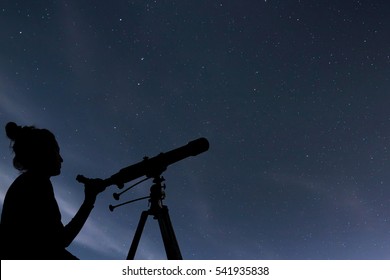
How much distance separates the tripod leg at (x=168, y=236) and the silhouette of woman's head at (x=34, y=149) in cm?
104

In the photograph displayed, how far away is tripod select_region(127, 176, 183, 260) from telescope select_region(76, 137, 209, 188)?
0.39 ft

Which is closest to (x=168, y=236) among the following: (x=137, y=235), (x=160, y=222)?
(x=160, y=222)

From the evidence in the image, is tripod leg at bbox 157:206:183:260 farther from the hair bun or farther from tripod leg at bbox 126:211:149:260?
the hair bun

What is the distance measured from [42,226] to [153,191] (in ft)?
3.92

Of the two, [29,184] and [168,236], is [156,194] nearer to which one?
[168,236]

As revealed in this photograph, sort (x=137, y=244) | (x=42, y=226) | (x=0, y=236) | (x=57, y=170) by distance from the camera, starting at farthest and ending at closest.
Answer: (x=137, y=244) < (x=57, y=170) < (x=42, y=226) < (x=0, y=236)

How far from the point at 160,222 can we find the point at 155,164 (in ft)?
1.89

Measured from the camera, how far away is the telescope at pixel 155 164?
10.3 feet

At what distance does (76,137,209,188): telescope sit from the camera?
124 inches

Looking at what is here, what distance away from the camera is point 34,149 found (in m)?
2.84

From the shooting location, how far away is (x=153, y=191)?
3.28 m
